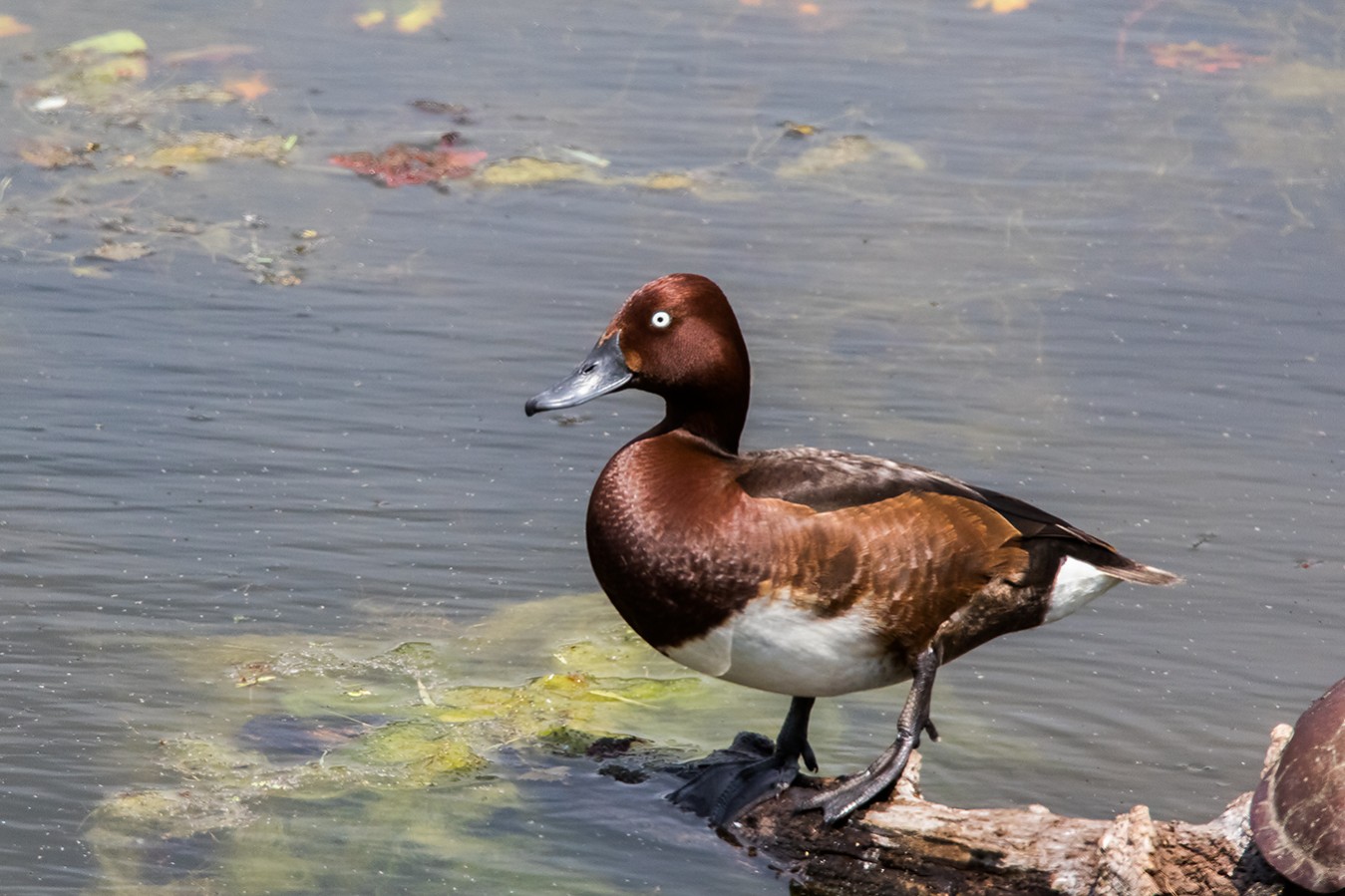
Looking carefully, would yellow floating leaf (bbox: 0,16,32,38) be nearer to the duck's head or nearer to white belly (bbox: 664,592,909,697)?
the duck's head

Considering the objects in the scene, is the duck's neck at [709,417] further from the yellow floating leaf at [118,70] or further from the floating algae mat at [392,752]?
the yellow floating leaf at [118,70]

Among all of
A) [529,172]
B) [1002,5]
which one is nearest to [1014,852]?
[529,172]

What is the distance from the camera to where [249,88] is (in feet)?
32.9

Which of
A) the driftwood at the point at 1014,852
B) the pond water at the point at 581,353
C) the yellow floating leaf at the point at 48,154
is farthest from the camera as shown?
the yellow floating leaf at the point at 48,154

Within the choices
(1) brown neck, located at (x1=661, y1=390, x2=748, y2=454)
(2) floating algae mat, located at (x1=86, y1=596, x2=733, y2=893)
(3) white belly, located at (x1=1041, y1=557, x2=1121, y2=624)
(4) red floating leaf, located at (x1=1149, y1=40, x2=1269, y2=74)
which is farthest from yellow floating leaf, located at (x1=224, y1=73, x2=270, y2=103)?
(3) white belly, located at (x1=1041, y1=557, x2=1121, y2=624)

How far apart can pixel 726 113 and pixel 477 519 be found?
402 cm

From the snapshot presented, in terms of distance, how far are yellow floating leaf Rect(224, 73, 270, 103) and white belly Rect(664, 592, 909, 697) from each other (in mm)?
6187

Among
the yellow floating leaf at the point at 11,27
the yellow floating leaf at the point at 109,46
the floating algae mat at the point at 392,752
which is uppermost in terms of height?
the yellow floating leaf at the point at 11,27

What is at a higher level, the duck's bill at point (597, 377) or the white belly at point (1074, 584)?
the duck's bill at point (597, 377)

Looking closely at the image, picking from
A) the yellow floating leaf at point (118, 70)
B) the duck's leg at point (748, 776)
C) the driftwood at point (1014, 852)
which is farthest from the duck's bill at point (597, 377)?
the yellow floating leaf at point (118, 70)

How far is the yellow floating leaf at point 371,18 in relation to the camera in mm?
10641

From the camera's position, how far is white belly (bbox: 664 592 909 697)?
4.59m

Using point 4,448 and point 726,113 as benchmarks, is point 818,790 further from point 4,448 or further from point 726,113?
point 726,113

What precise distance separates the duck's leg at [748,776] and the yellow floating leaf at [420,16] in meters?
6.71
